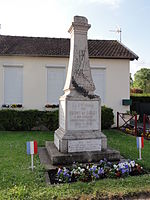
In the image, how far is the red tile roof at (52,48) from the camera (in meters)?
12.1

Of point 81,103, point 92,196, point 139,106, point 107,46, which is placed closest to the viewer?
point 92,196

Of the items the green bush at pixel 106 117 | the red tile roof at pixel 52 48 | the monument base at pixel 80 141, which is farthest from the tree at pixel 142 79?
the monument base at pixel 80 141

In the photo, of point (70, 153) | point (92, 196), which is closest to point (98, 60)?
point (70, 153)

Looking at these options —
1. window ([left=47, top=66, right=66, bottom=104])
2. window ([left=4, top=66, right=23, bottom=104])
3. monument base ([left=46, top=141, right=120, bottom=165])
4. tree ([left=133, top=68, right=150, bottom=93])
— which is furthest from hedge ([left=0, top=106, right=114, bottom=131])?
tree ([left=133, top=68, right=150, bottom=93])

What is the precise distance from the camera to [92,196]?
308 cm

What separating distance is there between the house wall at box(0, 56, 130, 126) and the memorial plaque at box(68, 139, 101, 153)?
7.29 m

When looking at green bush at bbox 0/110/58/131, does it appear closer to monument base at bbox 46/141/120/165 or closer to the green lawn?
monument base at bbox 46/141/120/165

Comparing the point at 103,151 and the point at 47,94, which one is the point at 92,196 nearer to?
the point at 103,151

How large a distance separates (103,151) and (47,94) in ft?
24.8

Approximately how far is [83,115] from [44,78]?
7300mm

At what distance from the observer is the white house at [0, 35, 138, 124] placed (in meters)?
11.9

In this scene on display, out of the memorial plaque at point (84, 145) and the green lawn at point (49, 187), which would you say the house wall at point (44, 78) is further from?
the green lawn at point (49, 187)

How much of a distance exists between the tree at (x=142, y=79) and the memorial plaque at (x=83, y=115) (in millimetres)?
38137

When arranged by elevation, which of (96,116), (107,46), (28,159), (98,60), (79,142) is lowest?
(28,159)
